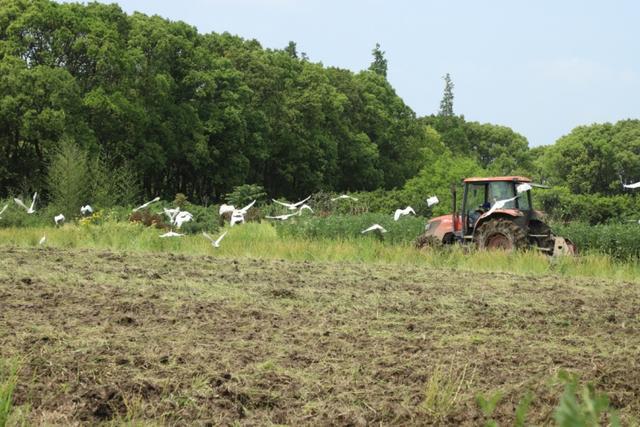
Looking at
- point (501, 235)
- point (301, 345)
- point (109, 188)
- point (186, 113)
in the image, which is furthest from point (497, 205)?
point (186, 113)

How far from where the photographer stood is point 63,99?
1281 inches

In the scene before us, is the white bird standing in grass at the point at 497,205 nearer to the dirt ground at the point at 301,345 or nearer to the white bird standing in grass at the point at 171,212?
the dirt ground at the point at 301,345

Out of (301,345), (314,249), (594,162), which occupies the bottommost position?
(301,345)

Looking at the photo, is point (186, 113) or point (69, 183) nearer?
point (69, 183)

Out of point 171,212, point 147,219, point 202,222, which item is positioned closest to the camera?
point 171,212

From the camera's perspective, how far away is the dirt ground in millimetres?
5059

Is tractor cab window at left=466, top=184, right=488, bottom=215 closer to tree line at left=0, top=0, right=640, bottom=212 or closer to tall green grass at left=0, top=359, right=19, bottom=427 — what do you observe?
tall green grass at left=0, top=359, right=19, bottom=427

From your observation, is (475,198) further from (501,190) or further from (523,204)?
(523,204)

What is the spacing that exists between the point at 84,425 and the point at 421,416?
1769mm

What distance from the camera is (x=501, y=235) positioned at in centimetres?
1530

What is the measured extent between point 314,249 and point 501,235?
333 cm

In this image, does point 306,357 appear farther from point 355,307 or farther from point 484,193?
point 484,193

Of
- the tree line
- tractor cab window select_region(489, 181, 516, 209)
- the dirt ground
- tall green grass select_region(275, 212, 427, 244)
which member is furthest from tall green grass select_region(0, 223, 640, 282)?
the tree line

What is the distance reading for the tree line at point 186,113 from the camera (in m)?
33.0
